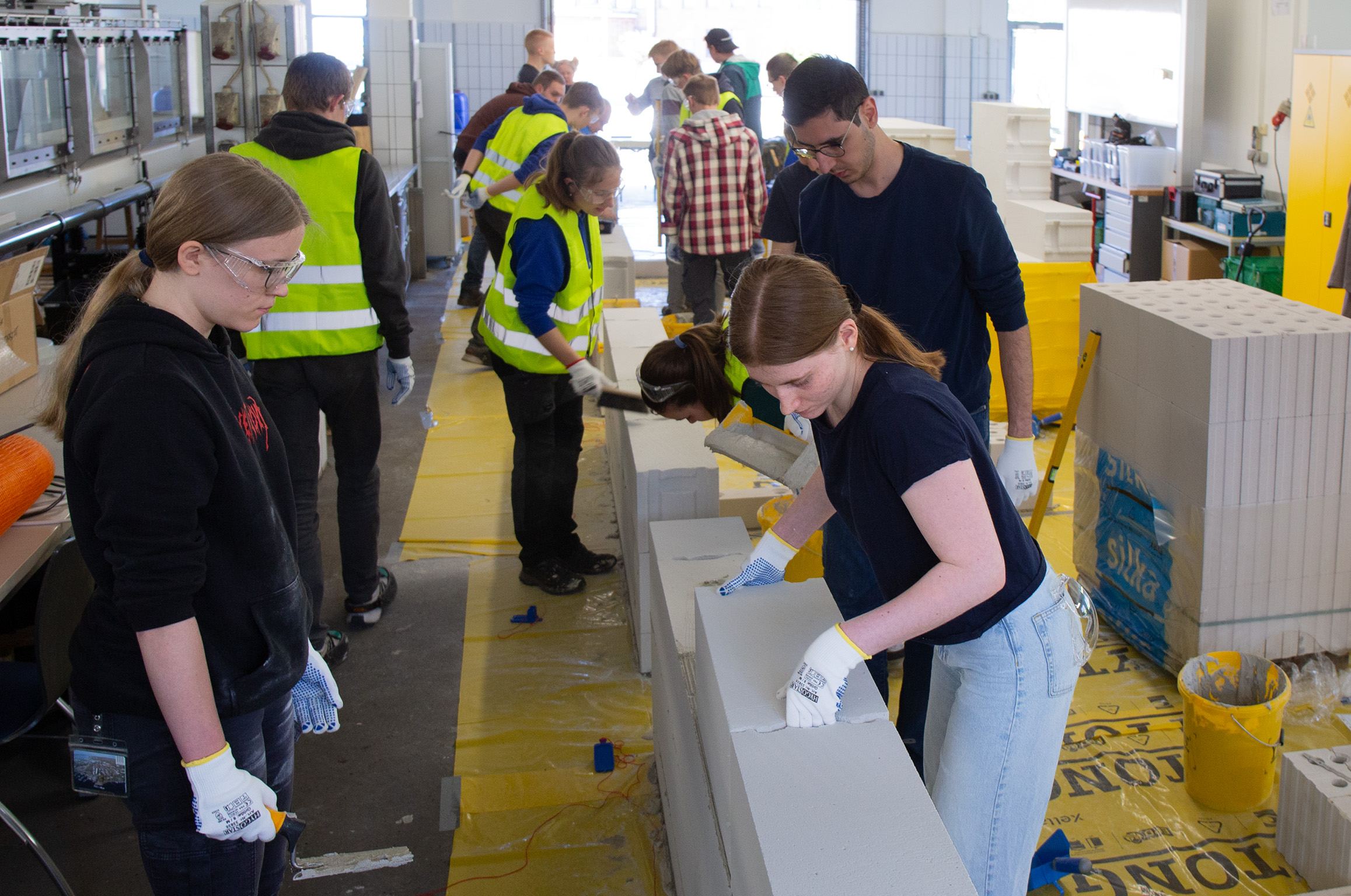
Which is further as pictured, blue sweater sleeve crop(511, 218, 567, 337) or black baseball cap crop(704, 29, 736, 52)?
black baseball cap crop(704, 29, 736, 52)

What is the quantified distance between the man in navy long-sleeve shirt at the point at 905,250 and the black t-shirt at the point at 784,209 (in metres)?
0.41

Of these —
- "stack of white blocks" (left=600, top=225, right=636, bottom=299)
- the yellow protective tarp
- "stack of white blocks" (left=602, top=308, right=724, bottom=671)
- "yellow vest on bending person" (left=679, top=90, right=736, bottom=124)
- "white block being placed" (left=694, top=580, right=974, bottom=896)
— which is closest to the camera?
"white block being placed" (left=694, top=580, right=974, bottom=896)

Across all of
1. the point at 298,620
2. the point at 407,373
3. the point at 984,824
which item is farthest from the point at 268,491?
the point at 407,373

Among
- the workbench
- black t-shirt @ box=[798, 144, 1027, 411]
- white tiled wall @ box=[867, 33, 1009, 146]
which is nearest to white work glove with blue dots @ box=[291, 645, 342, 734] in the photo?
the workbench

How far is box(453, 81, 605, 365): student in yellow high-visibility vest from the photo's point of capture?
5.30m

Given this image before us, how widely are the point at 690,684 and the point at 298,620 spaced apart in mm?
756

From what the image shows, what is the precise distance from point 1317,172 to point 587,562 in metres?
4.27

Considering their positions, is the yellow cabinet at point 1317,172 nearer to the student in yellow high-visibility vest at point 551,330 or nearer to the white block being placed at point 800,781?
the student in yellow high-visibility vest at point 551,330

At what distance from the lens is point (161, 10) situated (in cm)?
1185

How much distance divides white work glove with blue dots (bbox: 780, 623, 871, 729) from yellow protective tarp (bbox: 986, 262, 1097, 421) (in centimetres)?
375

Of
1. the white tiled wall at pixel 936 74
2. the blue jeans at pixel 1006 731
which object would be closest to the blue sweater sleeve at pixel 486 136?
the blue jeans at pixel 1006 731

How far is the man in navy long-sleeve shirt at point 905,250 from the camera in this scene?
2.26 m

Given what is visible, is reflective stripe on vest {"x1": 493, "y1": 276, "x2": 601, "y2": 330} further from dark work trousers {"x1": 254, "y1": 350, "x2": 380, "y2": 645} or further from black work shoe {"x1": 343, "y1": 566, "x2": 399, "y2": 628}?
black work shoe {"x1": 343, "y1": 566, "x2": 399, "y2": 628}

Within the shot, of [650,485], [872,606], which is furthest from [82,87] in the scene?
[872,606]
